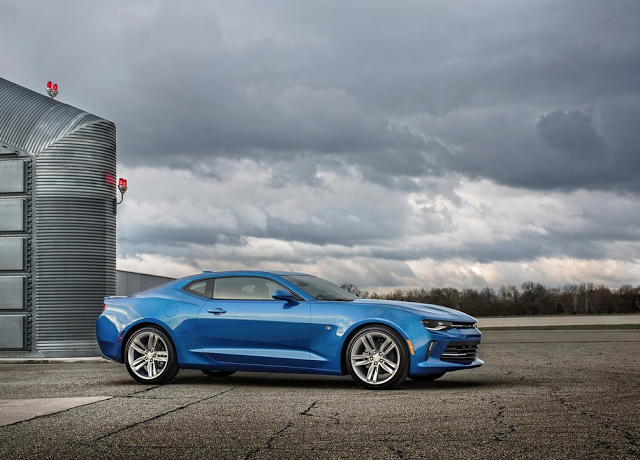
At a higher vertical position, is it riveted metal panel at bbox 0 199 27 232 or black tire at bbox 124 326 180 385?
riveted metal panel at bbox 0 199 27 232

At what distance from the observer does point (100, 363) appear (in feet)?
48.8

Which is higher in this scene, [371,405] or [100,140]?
[100,140]

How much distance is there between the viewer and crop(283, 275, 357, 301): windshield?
998cm

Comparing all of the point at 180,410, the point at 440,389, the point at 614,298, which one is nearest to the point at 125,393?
the point at 180,410

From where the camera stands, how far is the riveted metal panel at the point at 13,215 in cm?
1612

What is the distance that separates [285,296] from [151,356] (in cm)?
209

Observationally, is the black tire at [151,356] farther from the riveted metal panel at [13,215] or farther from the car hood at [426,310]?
the riveted metal panel at [13,215]

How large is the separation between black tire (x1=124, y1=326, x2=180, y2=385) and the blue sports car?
0.04ft

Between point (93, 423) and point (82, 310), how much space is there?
996cm

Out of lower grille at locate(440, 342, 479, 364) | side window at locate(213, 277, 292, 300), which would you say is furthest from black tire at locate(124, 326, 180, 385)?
lower grille at locate(440, 342, 479, 364)

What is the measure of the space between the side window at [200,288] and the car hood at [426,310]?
1.95 meters

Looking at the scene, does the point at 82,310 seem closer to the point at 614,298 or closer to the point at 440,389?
the point at 440,389

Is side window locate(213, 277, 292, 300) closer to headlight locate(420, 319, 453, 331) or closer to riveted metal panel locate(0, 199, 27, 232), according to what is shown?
headlight locate(420, 319, 453, 331)

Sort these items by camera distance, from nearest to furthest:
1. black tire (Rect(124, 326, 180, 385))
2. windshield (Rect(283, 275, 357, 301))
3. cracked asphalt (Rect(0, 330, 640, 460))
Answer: cracked asphalt (Rect(0, 330, 640, 460)) → windshield (Rect(283, 275, 357, 301)) → black tire (Rect(124, 326, 180, 385))
